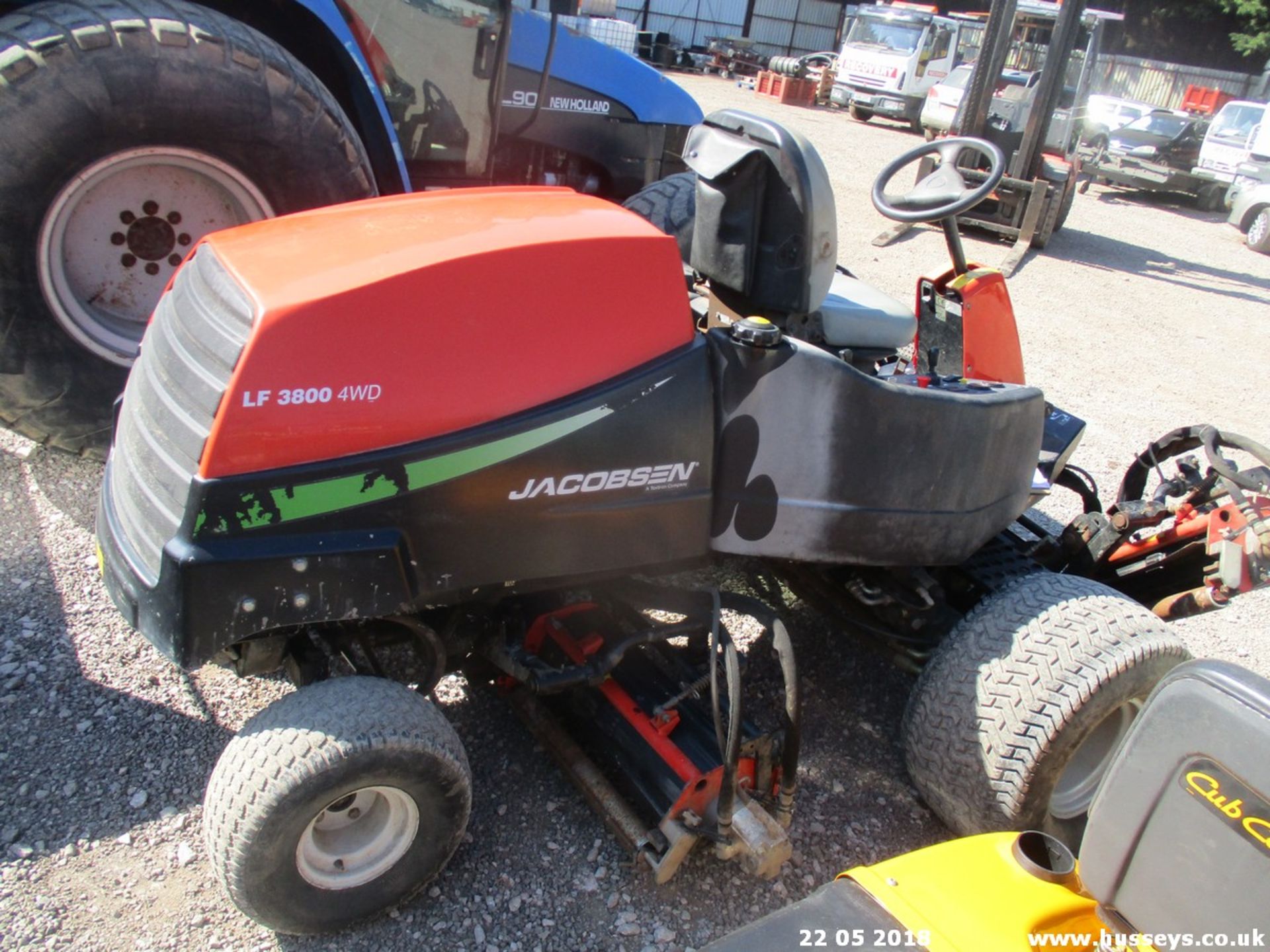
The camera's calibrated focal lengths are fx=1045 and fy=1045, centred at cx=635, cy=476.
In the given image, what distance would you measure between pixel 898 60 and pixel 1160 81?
42.7 feet

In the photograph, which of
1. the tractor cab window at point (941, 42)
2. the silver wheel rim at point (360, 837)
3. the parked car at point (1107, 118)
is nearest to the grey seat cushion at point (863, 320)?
the silver wheel rim at point (360, 837)

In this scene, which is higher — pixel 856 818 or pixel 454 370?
pixel 454 370

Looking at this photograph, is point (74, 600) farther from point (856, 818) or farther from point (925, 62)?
point (925, 62)

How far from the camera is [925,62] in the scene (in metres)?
19.2

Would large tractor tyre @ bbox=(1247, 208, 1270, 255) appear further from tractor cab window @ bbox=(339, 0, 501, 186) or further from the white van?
tractor cab window @ bbox=(339, 0, 501, 186)

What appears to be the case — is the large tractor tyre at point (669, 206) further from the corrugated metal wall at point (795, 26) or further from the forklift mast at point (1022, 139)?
the corrugated metal wall at point (795, 26)

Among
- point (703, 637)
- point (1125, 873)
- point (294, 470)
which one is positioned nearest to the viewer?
point (1125, 873)

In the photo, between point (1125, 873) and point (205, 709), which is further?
point (205, 709)

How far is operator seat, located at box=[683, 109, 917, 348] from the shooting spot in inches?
95.9

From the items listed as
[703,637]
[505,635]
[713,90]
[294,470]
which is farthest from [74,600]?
[713,90]

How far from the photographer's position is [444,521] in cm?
196

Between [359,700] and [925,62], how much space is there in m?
19.9

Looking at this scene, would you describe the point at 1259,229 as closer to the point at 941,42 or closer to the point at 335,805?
the point at 941,42

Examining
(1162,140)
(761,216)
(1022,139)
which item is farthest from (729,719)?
(1162,140)
